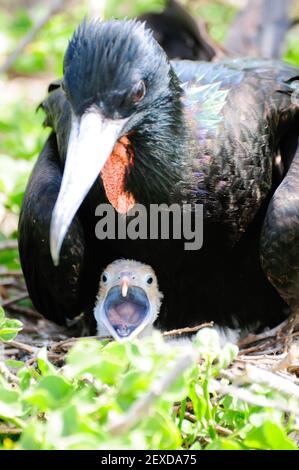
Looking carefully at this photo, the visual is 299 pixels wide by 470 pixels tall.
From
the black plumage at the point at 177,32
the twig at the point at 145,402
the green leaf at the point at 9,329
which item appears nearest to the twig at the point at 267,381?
the twig at the point at 145,402

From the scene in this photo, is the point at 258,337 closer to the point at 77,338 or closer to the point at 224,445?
the point at 77,338

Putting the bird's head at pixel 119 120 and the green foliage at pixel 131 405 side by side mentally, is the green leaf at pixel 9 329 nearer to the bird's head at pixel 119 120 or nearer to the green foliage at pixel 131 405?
the green foliage at pixel 131 405

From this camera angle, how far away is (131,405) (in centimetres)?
269

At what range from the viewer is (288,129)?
13.9ft

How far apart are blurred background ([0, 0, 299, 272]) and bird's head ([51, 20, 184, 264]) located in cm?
130

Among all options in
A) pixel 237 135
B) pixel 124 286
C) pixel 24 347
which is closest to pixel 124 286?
pixel 124 286

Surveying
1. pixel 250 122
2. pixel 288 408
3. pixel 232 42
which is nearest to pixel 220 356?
pixel 288 408

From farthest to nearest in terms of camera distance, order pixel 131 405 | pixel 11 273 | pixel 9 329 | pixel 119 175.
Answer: pixel 11 273
pixel 119 175
pixel 9 329
pixel 131 405

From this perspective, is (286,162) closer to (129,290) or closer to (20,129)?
(129,290)

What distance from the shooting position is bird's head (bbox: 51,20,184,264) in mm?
3238

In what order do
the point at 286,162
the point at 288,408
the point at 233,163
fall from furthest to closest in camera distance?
1. the point at 286,162
2. the point at 233,163
3. the point at 288,408

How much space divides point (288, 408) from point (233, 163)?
132cm

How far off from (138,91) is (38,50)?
3197 millimetres

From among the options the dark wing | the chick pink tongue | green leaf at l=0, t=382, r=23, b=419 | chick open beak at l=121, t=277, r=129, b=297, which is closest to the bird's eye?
the chick pink tongue
